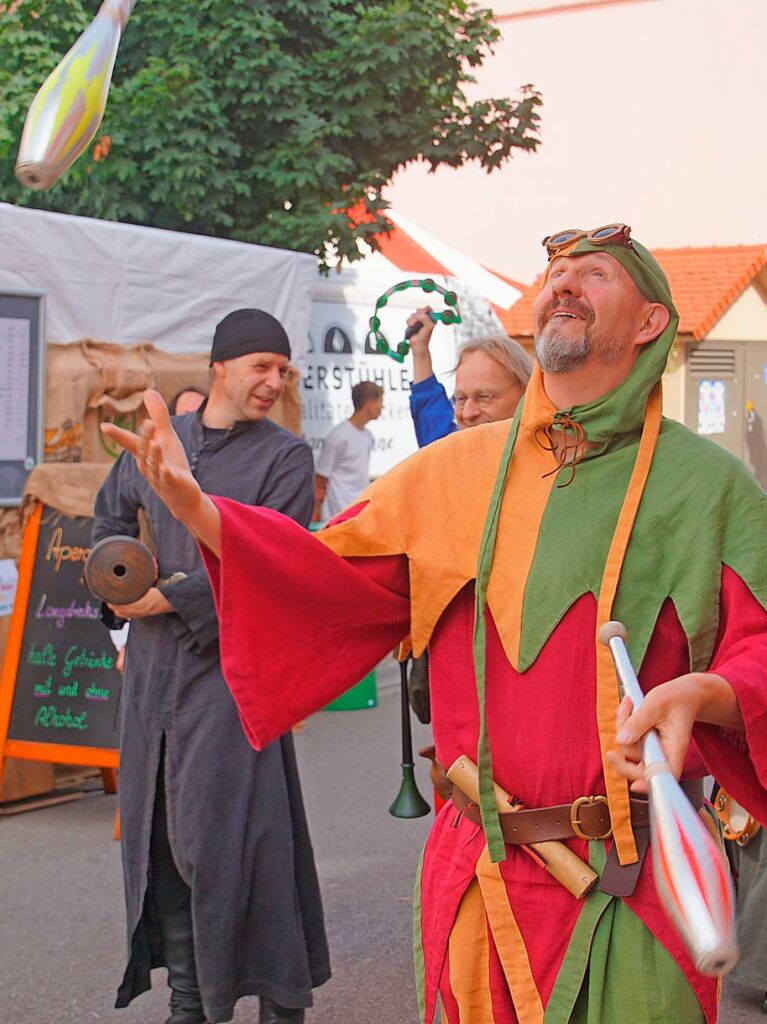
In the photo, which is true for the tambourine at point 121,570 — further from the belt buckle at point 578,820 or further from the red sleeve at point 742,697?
the red sleeve at point 742,697

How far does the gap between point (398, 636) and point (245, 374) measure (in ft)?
4.68

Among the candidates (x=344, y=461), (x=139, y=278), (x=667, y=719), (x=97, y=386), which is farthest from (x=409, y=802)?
(x=344, y=461)

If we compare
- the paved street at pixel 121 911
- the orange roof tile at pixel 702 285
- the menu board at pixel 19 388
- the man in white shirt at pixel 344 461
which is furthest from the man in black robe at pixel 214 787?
the orange roof tile at pixel 702 285

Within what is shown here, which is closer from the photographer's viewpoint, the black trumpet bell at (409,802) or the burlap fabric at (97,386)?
the black trumpet bell at (409,802)

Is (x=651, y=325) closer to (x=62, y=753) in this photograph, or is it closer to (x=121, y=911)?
(x=121, y=911)

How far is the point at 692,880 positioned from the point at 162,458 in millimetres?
1167

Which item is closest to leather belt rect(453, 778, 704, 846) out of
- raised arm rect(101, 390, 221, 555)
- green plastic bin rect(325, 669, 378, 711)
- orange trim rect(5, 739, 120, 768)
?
raised arm rect(101, 390, 221, 555)

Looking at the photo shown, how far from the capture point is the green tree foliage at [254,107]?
34.3 feet

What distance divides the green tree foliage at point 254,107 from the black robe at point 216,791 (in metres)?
6.80

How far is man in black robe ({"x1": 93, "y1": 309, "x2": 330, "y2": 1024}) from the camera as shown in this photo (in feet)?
12.5

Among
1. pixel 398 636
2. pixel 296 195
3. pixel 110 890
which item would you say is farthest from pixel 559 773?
pixel 296 195

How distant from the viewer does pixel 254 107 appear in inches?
423

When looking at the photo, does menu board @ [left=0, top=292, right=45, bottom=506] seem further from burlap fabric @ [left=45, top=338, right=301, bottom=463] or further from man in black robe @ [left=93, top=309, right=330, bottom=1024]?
man in black robe @ [left=93, top=309, right=330, bottom=1024]

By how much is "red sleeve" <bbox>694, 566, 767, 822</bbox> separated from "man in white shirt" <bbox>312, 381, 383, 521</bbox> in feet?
23.4
